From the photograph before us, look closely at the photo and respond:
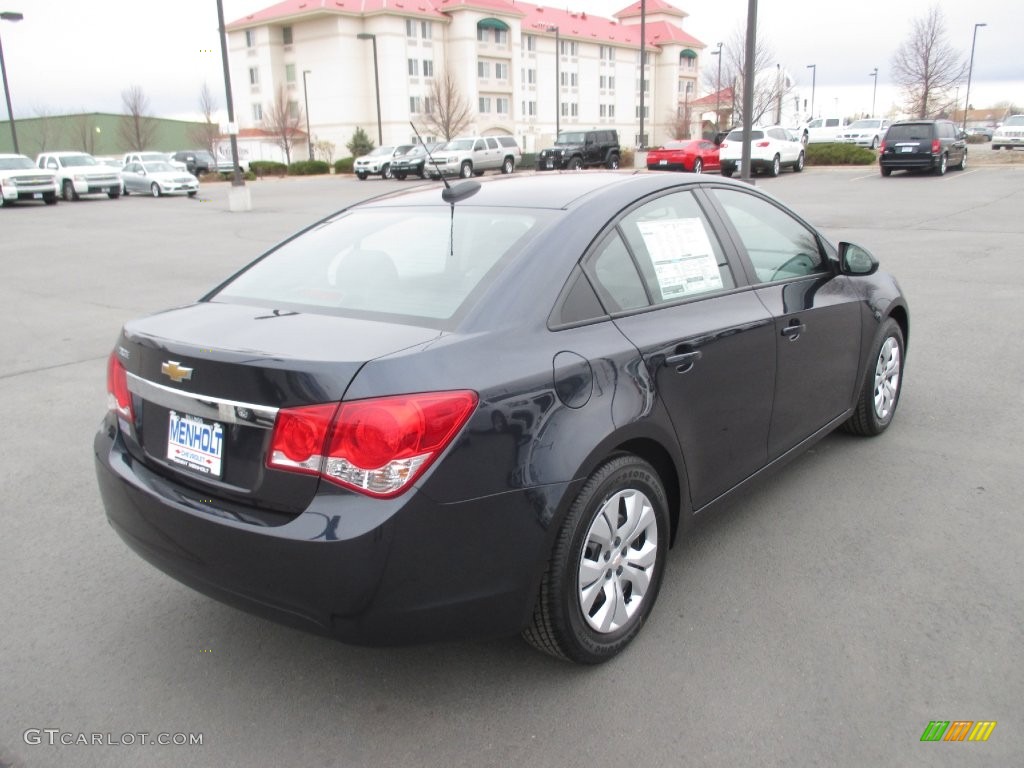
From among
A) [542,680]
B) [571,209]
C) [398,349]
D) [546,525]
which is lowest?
[542,680]

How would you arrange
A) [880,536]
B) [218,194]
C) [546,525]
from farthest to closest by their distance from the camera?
[218,194] → [880,536] → [546,525]

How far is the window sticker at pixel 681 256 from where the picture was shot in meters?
3.44

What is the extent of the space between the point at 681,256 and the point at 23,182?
3154 centimetres

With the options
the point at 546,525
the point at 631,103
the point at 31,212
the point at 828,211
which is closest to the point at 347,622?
the point at 546,525

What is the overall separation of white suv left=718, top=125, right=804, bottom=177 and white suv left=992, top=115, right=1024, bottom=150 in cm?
1706

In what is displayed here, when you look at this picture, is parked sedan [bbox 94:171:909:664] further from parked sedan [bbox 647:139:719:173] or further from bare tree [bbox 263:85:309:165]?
bare tree [bbox 263:85:309:165]

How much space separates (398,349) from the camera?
101 inches

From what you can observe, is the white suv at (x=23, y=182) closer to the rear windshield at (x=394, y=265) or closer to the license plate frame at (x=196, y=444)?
the rear windshield at (x=394, y=265)

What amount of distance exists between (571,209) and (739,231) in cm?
109

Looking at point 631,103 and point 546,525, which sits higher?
point 631,103

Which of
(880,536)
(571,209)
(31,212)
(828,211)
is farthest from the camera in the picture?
(31,212)

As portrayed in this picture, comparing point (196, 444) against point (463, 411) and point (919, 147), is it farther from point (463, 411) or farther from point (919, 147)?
point (919, 147)

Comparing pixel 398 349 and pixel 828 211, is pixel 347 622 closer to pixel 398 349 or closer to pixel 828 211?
pixel 398 349

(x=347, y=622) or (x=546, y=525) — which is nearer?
(x=347, y=622)
